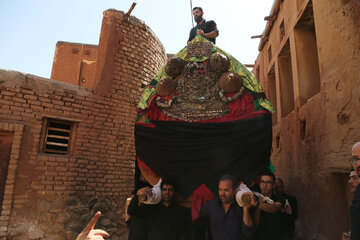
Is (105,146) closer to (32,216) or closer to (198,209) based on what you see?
(32,216)

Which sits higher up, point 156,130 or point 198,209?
point 156,130

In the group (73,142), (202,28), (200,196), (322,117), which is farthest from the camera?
(73,142)

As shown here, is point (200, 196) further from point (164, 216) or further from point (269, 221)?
point (269, 221)

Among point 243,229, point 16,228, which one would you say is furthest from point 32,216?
point 243,229

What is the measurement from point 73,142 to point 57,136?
0.31 meters

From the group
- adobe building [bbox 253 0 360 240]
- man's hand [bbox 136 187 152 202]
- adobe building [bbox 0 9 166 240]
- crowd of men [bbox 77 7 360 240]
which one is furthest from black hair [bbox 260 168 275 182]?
adobe building [bbox 0 9 166 240]

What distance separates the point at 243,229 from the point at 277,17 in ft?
19.1

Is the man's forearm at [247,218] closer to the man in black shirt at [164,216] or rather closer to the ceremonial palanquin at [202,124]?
the ceremonial palanquin at [202,124]

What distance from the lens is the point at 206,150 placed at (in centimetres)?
299

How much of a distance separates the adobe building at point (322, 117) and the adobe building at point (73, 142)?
3294 mm

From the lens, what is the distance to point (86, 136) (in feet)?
16.4

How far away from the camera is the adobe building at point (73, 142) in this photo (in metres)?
4.35

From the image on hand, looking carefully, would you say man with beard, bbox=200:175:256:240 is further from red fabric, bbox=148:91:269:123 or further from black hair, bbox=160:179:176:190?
red fabric, bbox=148:91:269:123

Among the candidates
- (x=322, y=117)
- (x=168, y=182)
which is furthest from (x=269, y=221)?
(x=322, y=117)
